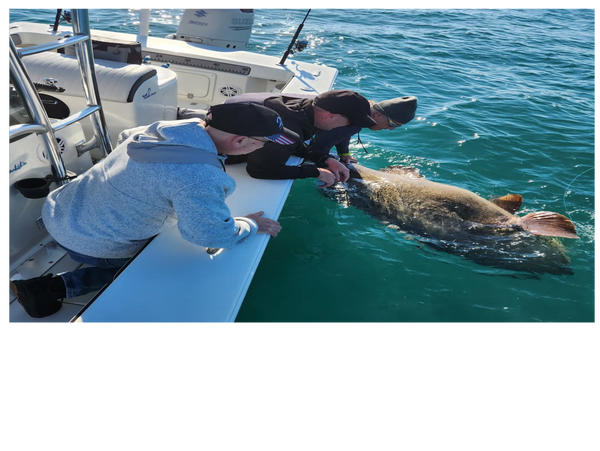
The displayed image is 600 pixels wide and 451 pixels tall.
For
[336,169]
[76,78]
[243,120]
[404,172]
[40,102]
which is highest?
[243,120]

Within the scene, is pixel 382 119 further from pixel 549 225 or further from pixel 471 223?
pixel 549 225

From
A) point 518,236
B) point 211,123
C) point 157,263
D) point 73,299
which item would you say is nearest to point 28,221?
point 73,299

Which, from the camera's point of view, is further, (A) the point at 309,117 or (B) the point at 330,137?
(B) the point at 330,137

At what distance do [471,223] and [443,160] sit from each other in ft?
6.66

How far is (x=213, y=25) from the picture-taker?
5766 mm

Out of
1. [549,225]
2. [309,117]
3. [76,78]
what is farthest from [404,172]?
[76,78]

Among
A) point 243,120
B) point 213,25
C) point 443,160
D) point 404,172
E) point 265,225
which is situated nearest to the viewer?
point 243,120

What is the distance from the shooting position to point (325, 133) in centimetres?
367

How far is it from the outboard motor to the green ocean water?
7.93ft

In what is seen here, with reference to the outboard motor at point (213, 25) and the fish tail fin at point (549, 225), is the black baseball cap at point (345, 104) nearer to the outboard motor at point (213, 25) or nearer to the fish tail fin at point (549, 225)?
the fish tail fin at point (549, 225)

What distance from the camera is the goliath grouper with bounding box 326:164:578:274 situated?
367 cm

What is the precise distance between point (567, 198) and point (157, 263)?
15.6 ft

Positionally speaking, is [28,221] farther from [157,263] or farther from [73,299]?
[157,263]
